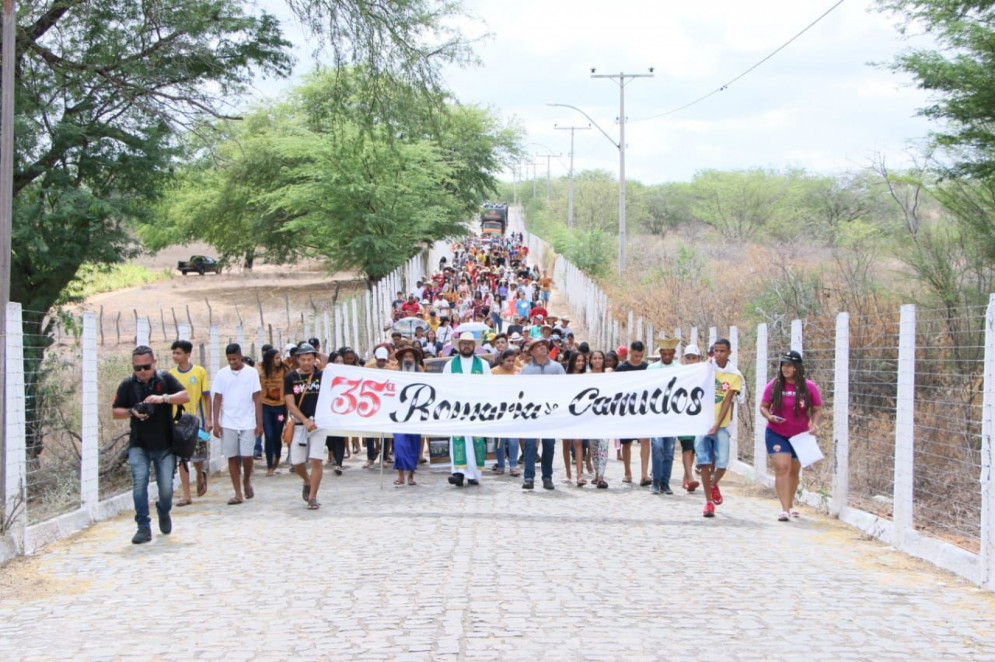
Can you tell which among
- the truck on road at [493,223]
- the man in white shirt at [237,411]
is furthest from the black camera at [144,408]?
the truck on road at [493,223]

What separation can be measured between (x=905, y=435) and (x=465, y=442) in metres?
5.53

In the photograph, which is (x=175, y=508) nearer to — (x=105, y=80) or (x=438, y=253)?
(x=105, y=80)

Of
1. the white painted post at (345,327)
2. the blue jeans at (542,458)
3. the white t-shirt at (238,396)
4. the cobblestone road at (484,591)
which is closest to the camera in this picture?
the cobblestone road at (484,591)

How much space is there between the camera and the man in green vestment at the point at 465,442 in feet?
44.8

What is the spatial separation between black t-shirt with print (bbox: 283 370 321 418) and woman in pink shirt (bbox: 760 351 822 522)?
16.9 feet

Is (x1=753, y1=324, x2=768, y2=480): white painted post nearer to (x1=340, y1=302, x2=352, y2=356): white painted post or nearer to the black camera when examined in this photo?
the black camera

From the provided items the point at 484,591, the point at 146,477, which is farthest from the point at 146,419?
the point at 484,591

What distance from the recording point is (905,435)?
10.1 m

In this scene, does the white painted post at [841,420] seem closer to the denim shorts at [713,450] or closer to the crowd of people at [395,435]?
the crowd of people at [395,435]

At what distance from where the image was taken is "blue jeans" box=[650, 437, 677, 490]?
1338 centimetres

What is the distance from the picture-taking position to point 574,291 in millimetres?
46938

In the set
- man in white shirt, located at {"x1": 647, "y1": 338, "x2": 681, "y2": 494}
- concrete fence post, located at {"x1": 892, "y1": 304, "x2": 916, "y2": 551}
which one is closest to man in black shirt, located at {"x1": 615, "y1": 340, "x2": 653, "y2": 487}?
man in white shirt, located at {"x1": 647, "y1": 338, "x2": 681, "y2": 494}

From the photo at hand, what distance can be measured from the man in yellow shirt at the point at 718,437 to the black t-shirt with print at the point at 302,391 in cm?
446

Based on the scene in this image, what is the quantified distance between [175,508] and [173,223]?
45878mm
